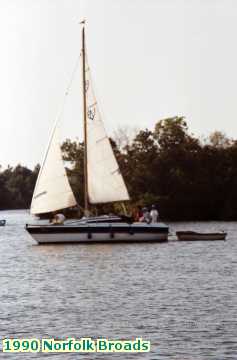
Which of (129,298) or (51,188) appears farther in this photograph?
(51,188)

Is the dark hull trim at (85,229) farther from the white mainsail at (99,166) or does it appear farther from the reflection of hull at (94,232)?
the white mainsail at (99,166)

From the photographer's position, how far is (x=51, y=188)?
76250 mm

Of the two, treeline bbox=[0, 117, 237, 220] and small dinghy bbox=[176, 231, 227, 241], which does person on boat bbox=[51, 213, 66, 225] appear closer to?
small dinghy bbox=[176, 231, 227, 241]

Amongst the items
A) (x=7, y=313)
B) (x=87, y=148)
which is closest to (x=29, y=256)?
(x=87, y=148)

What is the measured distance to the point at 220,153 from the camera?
6284 inches

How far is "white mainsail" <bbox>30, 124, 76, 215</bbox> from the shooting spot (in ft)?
250

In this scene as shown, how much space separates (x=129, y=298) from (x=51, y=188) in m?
32.5

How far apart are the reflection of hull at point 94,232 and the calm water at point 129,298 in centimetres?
367

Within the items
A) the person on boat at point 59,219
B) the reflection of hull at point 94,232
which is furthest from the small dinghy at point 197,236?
the person on boat at point 59,219

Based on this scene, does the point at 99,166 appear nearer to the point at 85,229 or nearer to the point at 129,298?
the point at 85,229

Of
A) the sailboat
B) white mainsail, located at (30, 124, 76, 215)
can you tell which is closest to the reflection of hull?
the sailboat

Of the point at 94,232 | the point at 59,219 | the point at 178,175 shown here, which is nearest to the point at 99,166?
Answer: the point at 59,219

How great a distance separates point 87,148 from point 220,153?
→ 80.9m

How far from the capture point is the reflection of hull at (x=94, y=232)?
7588cm
